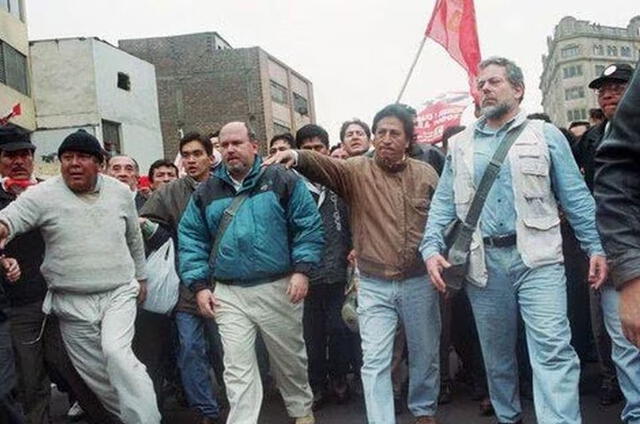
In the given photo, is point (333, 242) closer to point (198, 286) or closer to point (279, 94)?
point (198, 286)

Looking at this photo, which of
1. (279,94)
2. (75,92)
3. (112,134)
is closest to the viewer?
(75,92)

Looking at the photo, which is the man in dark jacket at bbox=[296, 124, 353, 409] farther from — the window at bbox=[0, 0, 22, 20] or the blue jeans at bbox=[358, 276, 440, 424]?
the window at bbox=[0, 0, 22, 20]

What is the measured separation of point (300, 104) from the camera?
161 ft

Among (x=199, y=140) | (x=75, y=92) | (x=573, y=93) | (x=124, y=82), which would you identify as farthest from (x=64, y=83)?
(x=573, y=93)

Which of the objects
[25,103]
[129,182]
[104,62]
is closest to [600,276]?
[129,182]

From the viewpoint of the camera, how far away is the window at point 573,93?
102 metres

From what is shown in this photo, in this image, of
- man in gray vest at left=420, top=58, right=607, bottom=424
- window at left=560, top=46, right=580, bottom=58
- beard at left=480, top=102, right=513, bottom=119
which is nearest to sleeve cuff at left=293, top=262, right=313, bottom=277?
man in gray vest at left=420, top=58, right=607, bottom=424

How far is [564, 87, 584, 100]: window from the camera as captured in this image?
102 meters

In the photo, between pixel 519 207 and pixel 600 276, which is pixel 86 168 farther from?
pixel 600 276

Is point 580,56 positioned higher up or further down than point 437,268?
higher up

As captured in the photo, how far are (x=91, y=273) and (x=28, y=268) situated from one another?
0.50 meters

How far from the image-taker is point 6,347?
13.0 ft

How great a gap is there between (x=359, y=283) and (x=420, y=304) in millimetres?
443

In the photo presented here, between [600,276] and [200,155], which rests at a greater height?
[200,155]
